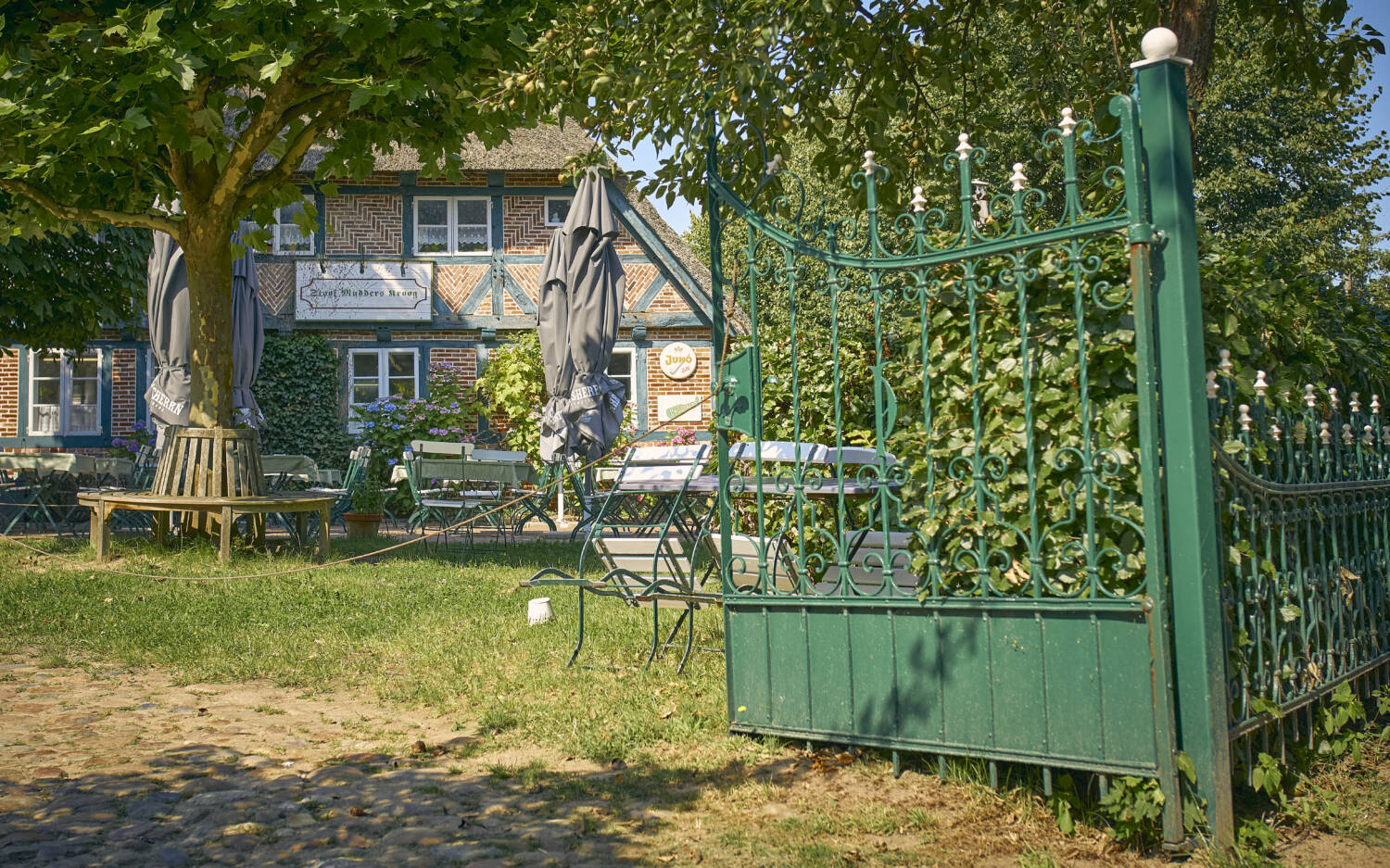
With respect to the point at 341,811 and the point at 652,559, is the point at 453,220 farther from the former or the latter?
the point at 341,811

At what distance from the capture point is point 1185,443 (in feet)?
9.70

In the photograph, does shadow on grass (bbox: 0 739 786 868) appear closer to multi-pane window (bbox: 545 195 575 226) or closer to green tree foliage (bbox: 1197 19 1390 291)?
multi-pane window (bbox: 545 195 575 226)

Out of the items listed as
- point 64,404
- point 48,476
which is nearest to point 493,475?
point 48,476

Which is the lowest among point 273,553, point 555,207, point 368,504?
point 273,553

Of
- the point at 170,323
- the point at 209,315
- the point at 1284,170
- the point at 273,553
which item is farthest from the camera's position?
the point at 1284,170

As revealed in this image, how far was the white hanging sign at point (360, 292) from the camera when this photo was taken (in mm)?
16812

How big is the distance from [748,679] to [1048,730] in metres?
1.07

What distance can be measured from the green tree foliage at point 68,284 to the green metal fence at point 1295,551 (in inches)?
416

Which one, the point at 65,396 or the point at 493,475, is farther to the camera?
the point at 65,396

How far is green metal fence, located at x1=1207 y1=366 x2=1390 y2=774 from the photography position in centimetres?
319

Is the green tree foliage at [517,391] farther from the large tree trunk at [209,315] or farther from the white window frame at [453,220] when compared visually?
the large tree trunk at [209,315]

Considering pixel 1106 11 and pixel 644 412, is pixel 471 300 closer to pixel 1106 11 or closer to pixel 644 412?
pixel 644 412

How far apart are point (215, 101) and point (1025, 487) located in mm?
6231

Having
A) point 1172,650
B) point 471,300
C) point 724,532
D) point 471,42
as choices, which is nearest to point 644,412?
point 471,300
